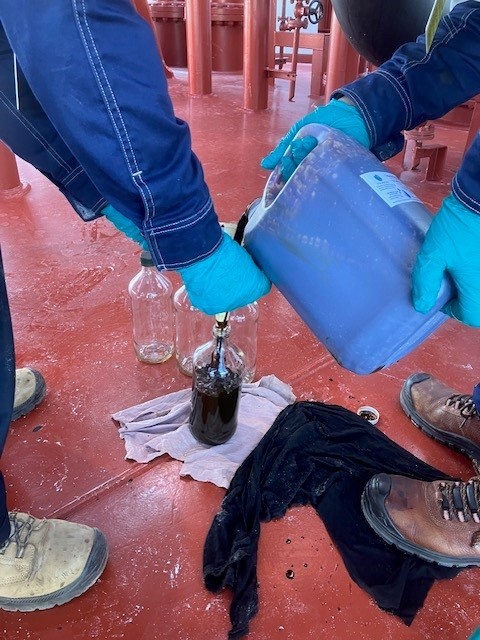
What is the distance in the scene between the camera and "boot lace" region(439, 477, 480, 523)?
3.33 feet

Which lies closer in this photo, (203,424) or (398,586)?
(398,586)

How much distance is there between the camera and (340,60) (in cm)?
352

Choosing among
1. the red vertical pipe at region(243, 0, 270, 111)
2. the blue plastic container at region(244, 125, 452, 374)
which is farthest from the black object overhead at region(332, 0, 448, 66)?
the red vertical pipe at region(243, 0, 270, 111)

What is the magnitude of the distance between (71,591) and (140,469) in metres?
0.29

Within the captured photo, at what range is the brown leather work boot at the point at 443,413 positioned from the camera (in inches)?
47.8

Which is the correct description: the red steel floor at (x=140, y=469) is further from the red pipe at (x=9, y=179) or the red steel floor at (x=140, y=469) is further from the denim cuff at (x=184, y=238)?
the denim cuff at (x=184, y=238)

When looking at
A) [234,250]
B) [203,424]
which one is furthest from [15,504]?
[234,250]

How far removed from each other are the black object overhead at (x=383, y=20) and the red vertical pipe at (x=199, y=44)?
272cm

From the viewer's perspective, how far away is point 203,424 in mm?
1191

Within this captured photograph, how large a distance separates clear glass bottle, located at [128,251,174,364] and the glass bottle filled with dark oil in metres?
0.32

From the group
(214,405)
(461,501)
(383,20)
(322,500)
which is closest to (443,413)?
(461,501)

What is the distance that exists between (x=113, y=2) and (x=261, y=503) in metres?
0.91

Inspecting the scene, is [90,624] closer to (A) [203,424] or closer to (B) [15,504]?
(B) [15,504]

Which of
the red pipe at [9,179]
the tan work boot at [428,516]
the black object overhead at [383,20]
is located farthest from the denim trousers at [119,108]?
the red pipe at [9,179]
